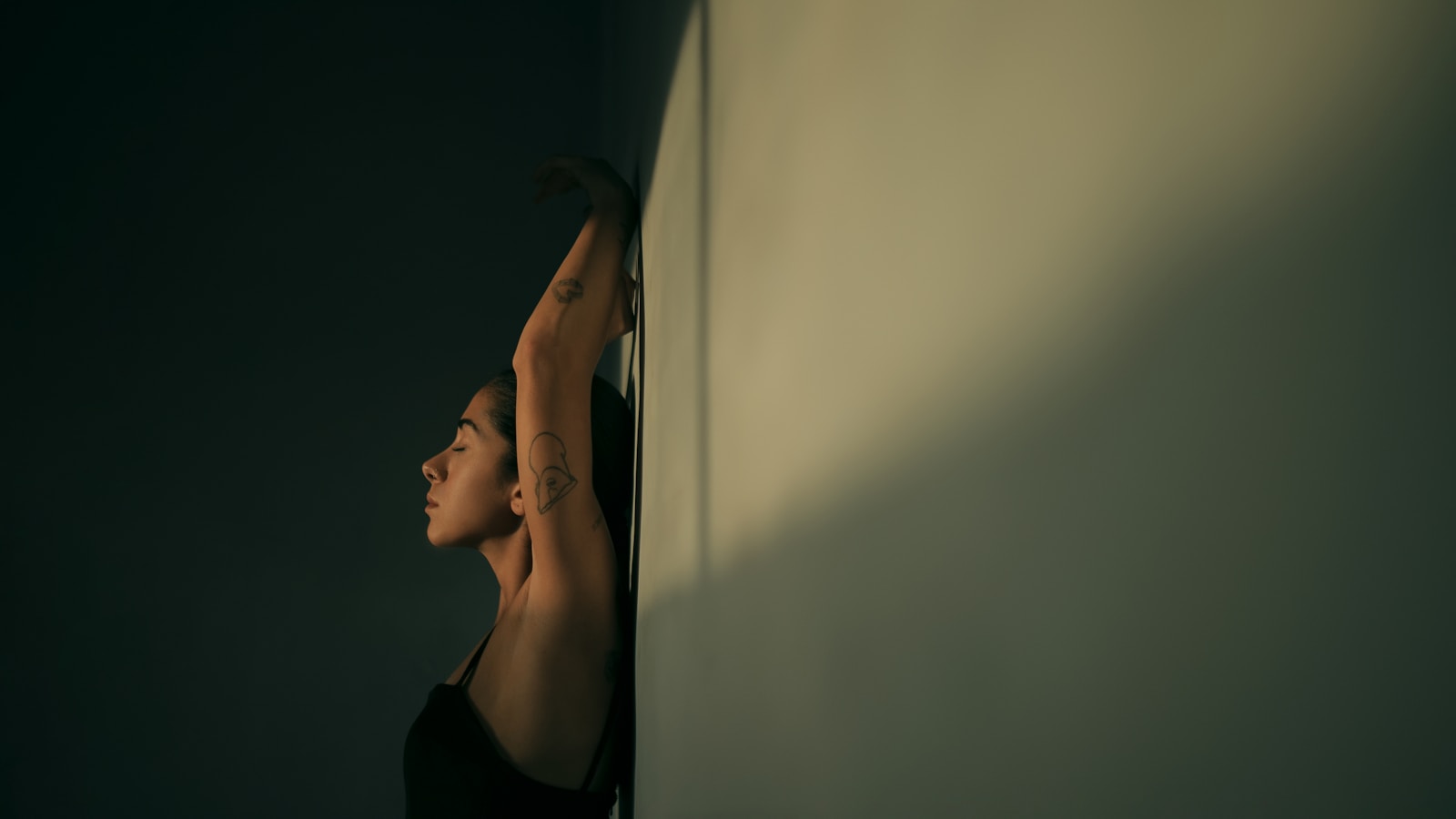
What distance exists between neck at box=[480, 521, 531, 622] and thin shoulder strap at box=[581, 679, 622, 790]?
0.23 m

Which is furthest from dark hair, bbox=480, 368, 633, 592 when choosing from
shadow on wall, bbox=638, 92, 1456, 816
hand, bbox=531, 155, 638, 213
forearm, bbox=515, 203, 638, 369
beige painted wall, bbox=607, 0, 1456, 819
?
shadow on wall, bbox=638, 92, 1456, 816

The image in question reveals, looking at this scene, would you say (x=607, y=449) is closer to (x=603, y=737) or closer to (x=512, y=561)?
(x=512, y=561)

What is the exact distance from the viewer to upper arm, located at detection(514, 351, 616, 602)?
1.00 metres

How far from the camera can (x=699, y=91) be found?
801 mm

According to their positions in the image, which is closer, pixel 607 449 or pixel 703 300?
pixel 703 300

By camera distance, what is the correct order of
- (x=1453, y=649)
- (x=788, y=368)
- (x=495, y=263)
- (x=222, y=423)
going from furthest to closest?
(x=495, y=263), (x=222, y=423), (x=788, y=368), (x=1453, y=649)

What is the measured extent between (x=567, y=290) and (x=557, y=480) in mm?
248

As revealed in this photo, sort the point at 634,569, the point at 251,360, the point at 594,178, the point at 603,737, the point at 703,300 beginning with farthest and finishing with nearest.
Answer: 1. the point at 251,360
2. the point at 594,178
3. the point at 634,569
4. the point at 603,737
5. the point at 703,300

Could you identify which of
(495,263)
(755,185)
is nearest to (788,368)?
(755,185)

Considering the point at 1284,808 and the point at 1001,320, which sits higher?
the point at 1001,320

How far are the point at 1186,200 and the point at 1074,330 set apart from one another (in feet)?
0.15

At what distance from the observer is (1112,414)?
0.22 m

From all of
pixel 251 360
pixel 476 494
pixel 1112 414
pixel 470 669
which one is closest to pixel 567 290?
pixel 476 494

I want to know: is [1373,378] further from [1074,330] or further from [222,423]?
[222,423]
